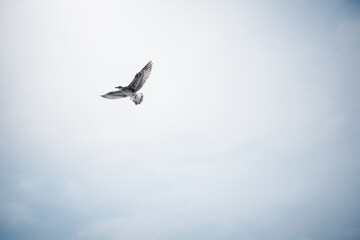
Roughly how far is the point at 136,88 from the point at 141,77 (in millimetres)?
1189

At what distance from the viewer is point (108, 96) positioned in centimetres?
1584

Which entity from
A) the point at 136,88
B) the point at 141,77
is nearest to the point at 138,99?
the point at 136,88

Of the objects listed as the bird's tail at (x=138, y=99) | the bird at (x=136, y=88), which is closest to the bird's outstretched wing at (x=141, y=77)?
the bird at (x=136, y=88)

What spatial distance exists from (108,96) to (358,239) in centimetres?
27319

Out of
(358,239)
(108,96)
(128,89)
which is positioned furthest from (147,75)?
(358,239)

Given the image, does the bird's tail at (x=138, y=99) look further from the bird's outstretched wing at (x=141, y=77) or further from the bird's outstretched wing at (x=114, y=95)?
the bird's outstretched wing at (x=141, y=77)

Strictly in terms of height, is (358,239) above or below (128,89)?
below

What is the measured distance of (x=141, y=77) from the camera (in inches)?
560

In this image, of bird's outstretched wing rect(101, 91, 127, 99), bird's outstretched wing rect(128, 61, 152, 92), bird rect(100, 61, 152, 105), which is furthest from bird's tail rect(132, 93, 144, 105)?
bird's outstretched wing rect(128, 61, 152, 92)

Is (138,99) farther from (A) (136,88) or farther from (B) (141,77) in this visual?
(B) (141,77)

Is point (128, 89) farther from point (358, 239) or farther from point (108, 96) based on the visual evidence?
point (358, 239)

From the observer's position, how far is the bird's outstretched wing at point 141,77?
1410cm

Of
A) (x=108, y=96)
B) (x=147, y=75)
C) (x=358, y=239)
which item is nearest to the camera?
(x=147, y=75)

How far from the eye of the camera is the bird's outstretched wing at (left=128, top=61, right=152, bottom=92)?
1410 cm
